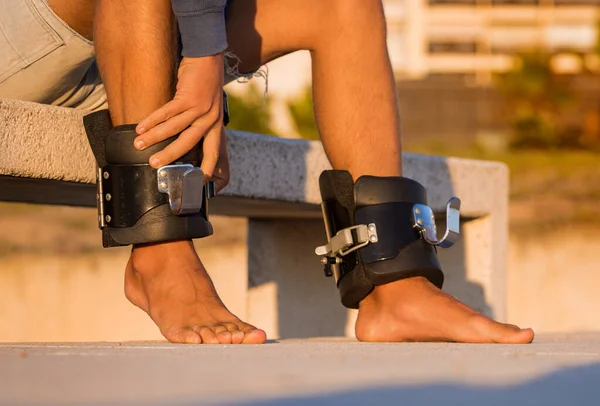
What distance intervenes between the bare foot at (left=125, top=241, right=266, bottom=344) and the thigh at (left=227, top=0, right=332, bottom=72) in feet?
1.54

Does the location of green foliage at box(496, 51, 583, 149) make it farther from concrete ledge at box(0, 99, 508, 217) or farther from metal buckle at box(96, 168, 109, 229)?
metal buckle at box(96, 168, 109, 229)

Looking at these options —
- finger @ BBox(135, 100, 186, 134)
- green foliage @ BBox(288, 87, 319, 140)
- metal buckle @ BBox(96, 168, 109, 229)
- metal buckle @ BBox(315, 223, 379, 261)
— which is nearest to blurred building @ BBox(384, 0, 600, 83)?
green foliage @ BBox(288, 87, 319, 140)

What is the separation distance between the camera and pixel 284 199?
250cm

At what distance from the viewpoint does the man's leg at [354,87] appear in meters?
1.82

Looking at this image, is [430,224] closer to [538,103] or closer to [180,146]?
[180,146]

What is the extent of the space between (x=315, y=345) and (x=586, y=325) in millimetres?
4511

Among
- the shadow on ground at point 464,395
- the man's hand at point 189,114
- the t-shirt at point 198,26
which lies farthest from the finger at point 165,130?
the shadow on ground at point 464,395

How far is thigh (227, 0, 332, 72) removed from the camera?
1.97 meters

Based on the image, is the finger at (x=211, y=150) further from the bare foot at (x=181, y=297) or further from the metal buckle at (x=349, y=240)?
the metal buckle at (x=349, y=240)

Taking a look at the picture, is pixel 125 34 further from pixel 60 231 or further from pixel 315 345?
pixel 60 231

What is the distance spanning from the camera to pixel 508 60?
138 ft

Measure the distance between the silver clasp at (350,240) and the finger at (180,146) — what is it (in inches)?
13.3

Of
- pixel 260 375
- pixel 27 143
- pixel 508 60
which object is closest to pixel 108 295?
pixel 27 143

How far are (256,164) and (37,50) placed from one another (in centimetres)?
63
